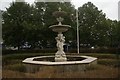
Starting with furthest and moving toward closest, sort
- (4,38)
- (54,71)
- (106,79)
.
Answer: (4,38) < (54,71) < (106,79)

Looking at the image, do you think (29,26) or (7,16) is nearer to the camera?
(29,26)

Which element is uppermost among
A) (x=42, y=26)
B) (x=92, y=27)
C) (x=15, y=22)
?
(x=15, y=22)

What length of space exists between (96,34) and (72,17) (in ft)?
14.0

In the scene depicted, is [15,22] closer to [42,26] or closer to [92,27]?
[42,26]

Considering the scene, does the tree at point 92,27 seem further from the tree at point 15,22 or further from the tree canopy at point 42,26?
the tree at point 15,22

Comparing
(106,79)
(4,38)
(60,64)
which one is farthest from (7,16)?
(106,79)

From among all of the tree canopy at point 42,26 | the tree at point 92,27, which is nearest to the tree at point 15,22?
the tree canopy at point 42,26

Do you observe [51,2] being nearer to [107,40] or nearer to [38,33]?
[38,33]

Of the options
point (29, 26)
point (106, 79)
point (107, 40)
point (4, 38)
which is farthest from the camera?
point (107, 40)

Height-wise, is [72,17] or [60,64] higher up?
[72,17]

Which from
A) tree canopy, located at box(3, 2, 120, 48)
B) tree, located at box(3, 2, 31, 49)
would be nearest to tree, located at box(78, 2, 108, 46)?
tree canopy, located at box(3, 2, 120, 48)

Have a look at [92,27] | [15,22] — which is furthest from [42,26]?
[92,27]

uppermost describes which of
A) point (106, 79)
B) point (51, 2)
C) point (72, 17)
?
point (51, 2)

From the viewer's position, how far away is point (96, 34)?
32.3 metres
